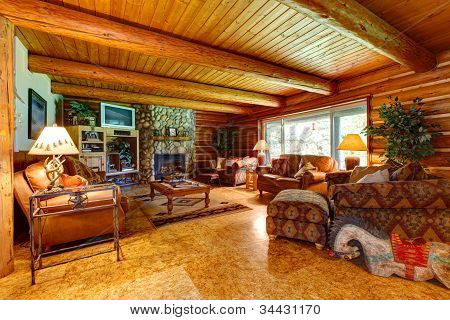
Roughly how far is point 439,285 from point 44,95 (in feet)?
20.2

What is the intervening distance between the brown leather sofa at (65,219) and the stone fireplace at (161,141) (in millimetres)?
4188

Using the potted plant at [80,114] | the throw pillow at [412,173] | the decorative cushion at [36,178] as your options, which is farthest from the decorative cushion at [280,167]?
the potted plant at [80,114]

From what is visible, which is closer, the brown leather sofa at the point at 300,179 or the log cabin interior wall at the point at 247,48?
the log cabin interior wall at the point at 247,48

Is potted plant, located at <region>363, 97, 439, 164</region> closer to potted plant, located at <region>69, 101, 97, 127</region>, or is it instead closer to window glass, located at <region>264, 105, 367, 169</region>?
window glass, located at <region>264, 105, 367, 169</region>

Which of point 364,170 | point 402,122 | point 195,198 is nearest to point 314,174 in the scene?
point 364,170

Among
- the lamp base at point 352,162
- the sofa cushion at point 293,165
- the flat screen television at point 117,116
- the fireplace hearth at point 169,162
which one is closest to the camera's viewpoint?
the lamp base at point 352,162

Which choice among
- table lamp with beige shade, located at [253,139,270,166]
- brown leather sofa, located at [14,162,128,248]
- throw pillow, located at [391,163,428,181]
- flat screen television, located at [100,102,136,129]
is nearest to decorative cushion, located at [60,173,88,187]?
brown leather sofa, located at [14,162,128,248]

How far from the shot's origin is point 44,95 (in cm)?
404

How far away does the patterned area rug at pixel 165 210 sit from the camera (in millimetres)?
3045

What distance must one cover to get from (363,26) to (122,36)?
2681mm

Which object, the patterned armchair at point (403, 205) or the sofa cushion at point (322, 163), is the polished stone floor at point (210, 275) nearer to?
the patterned armchair at point (403, 205)

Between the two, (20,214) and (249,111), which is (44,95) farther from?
(249,111)

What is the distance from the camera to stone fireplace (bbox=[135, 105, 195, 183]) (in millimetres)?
6504

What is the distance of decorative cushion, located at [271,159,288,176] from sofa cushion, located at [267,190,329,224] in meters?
2.31
